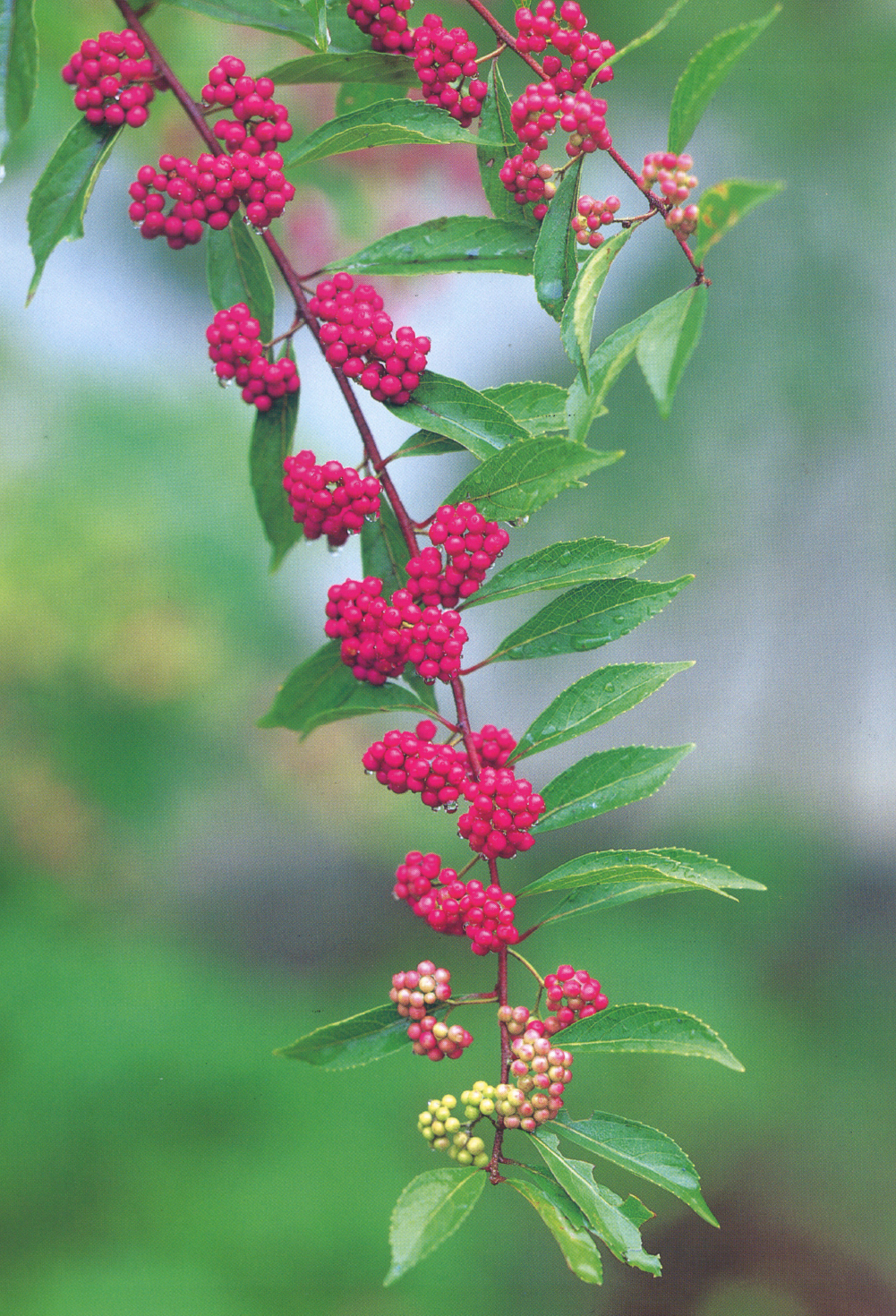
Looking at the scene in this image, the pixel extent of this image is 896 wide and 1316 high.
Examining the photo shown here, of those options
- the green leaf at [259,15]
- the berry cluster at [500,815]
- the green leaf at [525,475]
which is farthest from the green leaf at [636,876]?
the green leaf at [259,15]

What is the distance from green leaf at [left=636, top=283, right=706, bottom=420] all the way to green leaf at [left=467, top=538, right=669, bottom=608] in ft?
0.27

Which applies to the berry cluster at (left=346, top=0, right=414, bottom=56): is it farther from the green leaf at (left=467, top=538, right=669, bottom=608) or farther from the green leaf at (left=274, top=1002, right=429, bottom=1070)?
the green leaf at (left=274, top=1002, right=429, bottom=1070)

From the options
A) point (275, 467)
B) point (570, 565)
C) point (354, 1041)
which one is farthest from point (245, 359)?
point (354, 1041)

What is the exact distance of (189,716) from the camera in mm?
1071

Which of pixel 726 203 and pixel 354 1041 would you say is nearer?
pixel 726 203

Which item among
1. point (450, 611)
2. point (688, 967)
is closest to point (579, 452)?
point (450, 611)

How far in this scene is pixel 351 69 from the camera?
40cm

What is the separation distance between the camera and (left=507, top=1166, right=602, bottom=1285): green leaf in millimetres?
288

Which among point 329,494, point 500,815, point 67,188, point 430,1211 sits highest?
point 67,188

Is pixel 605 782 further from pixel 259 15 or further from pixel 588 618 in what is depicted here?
pixel 259 15

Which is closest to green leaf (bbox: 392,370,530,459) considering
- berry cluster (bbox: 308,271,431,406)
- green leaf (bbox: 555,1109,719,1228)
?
berry cluster (bbox: 308,271,431,406)

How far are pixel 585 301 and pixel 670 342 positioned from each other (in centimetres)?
4

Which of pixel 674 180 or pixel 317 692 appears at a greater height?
pixel 674 180

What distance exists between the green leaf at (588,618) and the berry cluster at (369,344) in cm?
10
